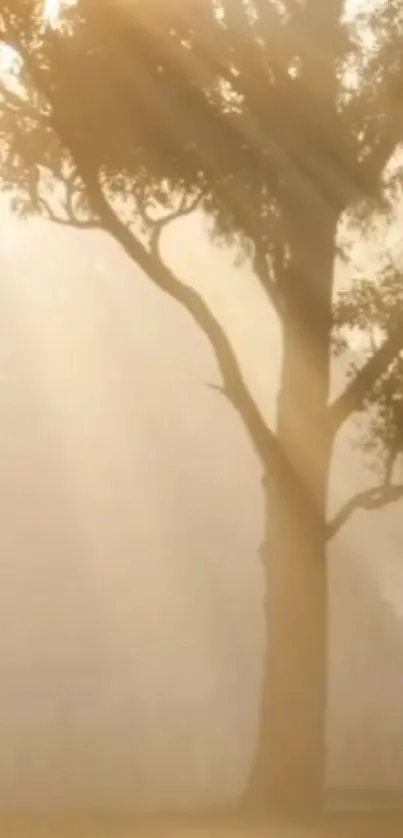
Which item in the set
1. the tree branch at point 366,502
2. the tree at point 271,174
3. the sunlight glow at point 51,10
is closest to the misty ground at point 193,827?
the tree at point 271,174

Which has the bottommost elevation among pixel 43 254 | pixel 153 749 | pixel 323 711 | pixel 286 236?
pixel 323 711

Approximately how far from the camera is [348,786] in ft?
16.5

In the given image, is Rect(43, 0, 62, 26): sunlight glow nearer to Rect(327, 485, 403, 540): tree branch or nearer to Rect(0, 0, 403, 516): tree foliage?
Rect(0, 0, 403, 516): tree foliage

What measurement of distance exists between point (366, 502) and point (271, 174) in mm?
1635

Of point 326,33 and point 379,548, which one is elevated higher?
point 326,33

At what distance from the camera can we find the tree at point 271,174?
202 inches

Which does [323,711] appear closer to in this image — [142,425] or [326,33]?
[142,425]

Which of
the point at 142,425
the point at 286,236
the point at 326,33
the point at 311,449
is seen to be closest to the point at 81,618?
the point at 142,425

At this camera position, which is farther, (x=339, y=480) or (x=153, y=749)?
(x=339, y=480)

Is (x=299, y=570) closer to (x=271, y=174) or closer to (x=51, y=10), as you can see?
(x=271, y=174)

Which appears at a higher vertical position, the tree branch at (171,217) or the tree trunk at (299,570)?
the tree branch at (171,217)

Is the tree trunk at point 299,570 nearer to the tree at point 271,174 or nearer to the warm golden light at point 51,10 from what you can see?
the tree at point 271,174

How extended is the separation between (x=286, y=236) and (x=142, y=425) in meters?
1.16

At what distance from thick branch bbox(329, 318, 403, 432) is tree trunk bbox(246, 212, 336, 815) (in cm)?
8
